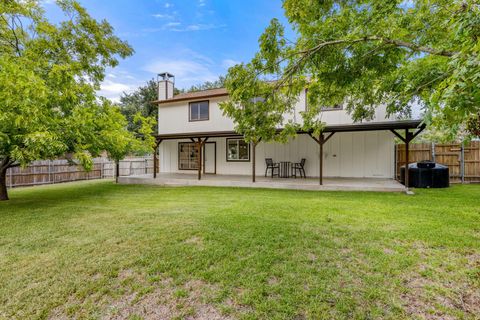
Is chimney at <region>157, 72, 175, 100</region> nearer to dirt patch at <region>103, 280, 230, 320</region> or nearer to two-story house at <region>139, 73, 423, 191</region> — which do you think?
two-story house at <region>139, 73, 423, 191</region>

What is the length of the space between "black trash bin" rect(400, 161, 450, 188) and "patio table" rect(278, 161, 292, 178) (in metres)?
4.67

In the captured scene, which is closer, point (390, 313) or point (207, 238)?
point (390, 313)

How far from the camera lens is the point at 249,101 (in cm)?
453

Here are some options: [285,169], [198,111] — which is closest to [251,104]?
[285,169]

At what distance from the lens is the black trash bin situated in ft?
29.5

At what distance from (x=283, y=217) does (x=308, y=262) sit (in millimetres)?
2088

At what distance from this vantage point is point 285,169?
11.8 m

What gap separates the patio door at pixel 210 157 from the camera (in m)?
13.7

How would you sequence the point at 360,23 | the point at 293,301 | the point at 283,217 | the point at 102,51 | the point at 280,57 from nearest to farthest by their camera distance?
the point at 293,301
the point at 360,23
the point at 280,57
the point at 283,217
the point at 102,51

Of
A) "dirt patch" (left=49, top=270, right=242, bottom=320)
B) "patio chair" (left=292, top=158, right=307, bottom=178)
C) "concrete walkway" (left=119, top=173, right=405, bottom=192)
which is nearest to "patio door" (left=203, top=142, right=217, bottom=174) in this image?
"concrete walkway" (left=119, top=173, right=405, bottom=192)

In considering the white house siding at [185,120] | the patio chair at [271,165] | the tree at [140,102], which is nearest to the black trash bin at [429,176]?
the patio chair at [271,165]

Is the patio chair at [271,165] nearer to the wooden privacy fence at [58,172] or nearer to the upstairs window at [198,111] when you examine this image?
the upstairs window at [198,111]

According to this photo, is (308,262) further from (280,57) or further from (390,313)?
(280,57)

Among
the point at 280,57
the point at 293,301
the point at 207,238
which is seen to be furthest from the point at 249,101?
the point at 293,301
